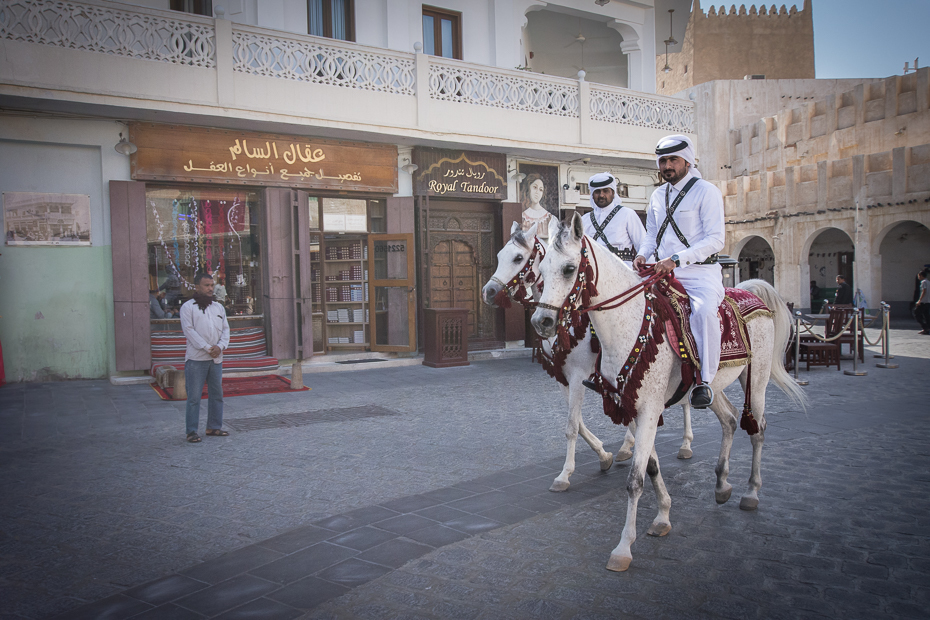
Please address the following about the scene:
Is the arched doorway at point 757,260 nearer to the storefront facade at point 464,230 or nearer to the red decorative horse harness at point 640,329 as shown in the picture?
the storefront facade at point 464,230

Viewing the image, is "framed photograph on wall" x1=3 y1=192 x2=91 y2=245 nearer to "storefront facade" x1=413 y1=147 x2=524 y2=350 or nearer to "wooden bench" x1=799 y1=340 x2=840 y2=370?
"storefront facade" x1=413 y1=147 x2=524 y2=350

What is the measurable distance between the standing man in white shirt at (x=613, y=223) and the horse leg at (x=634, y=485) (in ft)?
7.68

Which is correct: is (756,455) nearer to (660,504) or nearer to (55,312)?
(660,504)

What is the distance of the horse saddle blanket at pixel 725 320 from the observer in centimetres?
419

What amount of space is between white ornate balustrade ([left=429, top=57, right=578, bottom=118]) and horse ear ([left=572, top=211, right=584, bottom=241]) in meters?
9.99

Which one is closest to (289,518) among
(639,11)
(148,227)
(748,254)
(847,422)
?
(847,422)

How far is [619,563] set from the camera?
12.0 ft

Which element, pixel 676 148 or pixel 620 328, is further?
pixel 676 148

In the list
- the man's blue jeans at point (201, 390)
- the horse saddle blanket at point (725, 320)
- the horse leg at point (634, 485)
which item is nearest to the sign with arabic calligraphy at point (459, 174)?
the man's blue jeans at point (201, 390)

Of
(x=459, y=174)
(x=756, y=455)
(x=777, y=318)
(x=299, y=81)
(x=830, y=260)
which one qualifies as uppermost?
(x=299, y=81)

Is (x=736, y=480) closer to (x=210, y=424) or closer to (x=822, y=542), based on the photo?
(x=822, y=542)

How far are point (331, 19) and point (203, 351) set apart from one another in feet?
30.3

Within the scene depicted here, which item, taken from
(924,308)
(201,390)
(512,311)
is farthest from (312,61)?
(924,308)

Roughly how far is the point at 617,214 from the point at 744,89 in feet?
118
